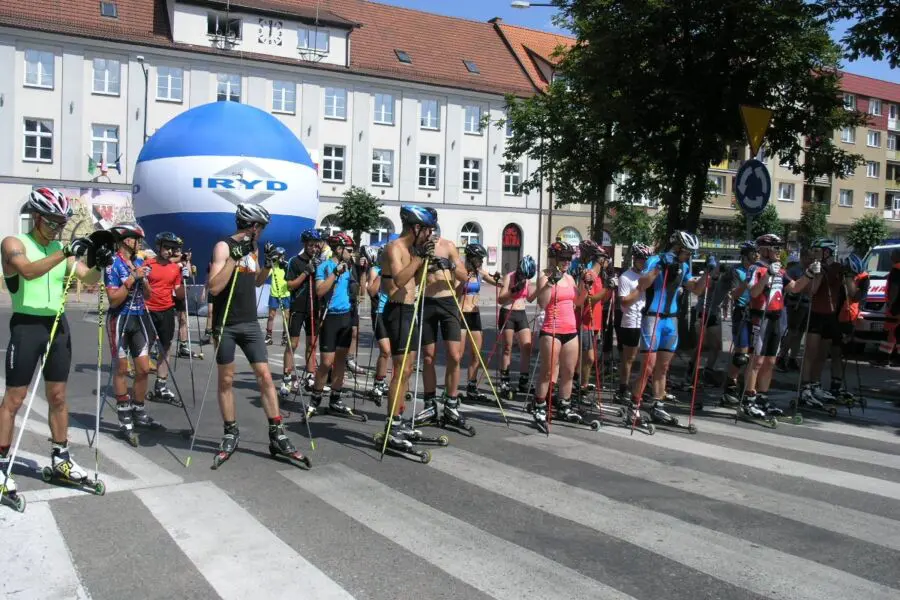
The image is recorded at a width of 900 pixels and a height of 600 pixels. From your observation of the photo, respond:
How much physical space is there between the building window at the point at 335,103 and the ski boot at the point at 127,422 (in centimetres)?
3780

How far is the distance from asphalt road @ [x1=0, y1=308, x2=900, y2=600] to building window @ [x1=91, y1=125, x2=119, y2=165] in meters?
34.7

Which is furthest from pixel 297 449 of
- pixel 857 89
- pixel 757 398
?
pixel 857 89

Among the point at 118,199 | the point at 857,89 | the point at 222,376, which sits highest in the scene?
the point at 857,89

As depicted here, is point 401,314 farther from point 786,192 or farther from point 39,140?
point 786,192

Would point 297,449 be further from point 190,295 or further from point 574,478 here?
point 190,295

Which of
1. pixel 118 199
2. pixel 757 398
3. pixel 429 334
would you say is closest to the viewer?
pixel 429 334

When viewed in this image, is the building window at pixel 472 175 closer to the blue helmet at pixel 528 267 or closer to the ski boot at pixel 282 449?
the blue helmet at pixel 528 267

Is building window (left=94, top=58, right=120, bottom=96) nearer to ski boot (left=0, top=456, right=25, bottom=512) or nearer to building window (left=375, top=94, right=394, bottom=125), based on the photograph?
building window (left=375, top=94, right=394, bottom=125)

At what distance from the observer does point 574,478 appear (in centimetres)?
656

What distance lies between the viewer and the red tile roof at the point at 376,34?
38.5m

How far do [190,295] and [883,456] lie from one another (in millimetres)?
17214

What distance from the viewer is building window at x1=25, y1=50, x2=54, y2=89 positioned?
3778 centimetres

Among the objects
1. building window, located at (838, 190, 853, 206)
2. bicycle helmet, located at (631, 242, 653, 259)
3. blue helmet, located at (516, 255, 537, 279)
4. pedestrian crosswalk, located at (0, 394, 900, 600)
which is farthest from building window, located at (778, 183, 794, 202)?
pedestrian crosswalk, located at (0, 394, 900, 600)

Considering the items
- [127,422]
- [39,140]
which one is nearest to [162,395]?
[127,422]
